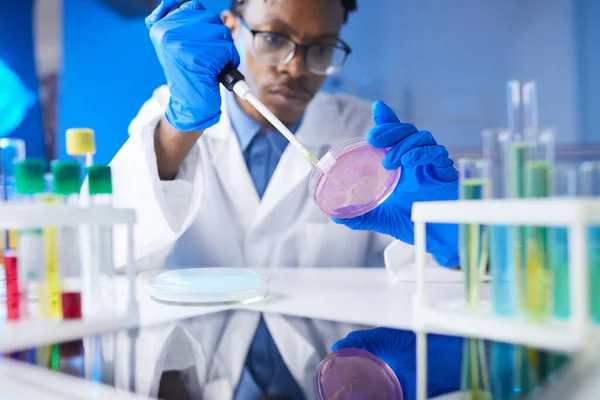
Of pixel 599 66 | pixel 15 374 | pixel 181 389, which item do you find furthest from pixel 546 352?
pixel 599 66

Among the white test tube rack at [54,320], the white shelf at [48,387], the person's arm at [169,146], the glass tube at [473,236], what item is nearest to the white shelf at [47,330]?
the white test tube rack at [54,320]

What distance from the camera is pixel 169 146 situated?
179 centimetres

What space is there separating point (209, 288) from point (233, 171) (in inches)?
37.6

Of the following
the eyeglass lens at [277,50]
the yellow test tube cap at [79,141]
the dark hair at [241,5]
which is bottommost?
the yellow test tube cap at [79,141]

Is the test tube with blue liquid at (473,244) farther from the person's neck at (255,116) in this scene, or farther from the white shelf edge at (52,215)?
the person's neck at (255,116)

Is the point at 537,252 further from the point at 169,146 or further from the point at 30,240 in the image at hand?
the point at 169,146

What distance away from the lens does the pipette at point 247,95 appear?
1223mm

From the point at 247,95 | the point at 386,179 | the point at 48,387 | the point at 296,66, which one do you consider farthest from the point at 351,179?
the point at 296,66

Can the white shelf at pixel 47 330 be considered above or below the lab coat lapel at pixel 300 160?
below

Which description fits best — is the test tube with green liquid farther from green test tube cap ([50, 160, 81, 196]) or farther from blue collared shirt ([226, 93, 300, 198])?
blue collared shirt ([226, 93, 300, 198])

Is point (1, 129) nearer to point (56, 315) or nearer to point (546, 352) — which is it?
point (56, 315)

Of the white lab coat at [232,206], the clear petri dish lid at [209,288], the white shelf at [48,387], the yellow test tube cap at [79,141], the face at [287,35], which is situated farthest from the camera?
the face at [287,35]

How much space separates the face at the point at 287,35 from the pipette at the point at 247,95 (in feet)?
1.86

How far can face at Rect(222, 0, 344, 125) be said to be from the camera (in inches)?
75.6
